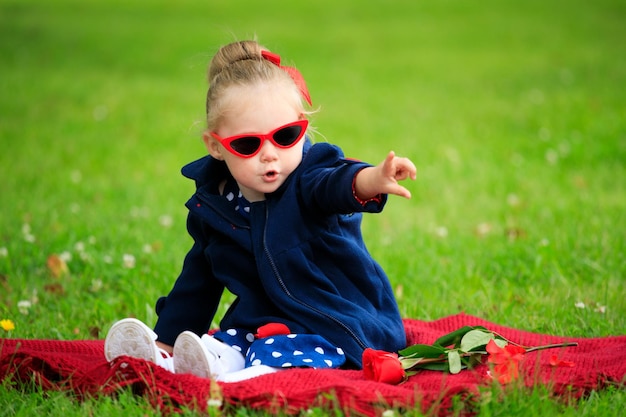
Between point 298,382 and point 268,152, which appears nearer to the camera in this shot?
point 298,382

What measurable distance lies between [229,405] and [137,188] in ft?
14.2

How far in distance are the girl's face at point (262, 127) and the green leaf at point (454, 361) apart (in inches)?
34.1

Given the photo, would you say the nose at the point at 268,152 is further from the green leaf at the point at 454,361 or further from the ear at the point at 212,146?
the green leaf at the point at 454,361

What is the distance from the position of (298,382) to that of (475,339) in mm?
699

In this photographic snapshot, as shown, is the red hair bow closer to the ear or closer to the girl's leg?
the ear

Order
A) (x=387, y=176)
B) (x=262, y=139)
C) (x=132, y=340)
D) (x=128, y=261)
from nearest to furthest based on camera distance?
(x=387, y=176) < (x=132, y=340) < (x=262, y=139) < (x=128, y=261)

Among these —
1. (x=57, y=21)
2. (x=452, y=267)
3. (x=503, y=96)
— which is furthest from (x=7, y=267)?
(x=57, y=21)

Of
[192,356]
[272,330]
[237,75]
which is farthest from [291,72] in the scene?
[192,356]

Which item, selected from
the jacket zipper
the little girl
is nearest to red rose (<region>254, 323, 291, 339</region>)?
the little girl

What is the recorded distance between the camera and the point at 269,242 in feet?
10.7

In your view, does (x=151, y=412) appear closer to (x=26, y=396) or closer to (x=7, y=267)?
(x=26, y=396)

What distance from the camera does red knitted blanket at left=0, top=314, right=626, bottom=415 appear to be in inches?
107

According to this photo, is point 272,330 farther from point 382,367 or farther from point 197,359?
point 382,367

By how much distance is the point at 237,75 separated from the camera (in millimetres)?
3328
